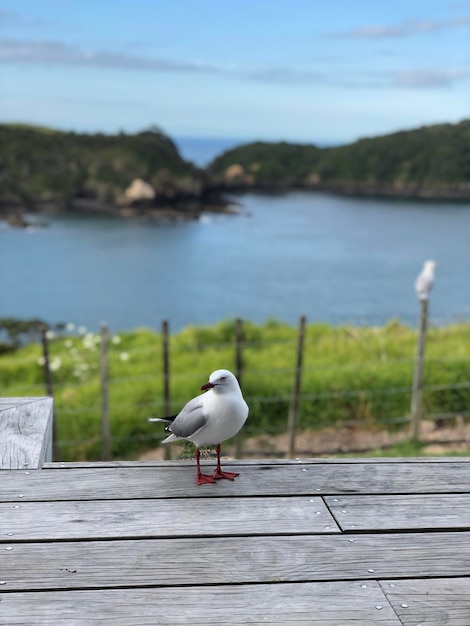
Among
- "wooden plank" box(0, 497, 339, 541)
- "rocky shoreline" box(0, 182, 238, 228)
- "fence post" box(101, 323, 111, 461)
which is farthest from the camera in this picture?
"rocky shoreline" box(0, 182, 238, 228)

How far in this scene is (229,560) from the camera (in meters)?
1.56

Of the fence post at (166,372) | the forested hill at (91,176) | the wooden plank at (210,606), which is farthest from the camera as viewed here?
the forested hill at (91,176)

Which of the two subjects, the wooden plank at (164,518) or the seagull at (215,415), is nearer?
the wooden plank at (164,518)

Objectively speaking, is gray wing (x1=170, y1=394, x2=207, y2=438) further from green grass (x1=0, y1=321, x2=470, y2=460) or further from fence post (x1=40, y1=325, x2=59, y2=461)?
green grass (x1=0, y1=321, x2=470, y2=460)

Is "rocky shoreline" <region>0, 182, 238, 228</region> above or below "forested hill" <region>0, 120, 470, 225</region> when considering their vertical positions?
below

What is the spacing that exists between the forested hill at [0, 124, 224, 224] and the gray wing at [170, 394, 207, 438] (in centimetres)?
4880

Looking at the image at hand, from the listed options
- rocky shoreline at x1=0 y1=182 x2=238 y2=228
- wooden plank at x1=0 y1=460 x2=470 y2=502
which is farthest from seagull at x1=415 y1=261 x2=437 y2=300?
rocky shoreline at x1=0 y1=182 x2=238 y2=228

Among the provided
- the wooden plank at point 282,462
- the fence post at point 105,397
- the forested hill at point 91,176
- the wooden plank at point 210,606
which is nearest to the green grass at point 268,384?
the fence post at point 105,397

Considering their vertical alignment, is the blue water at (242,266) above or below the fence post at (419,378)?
below

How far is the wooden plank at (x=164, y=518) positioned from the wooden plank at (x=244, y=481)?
0.04 metres

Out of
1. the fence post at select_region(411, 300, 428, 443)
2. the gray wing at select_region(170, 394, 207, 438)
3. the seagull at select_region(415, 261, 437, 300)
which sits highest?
the gray wing at select_region(170, 394, 207, 438)

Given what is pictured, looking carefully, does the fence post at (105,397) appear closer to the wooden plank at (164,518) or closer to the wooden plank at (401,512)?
the wooden plank at (164,518)

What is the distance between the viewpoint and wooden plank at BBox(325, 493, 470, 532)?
1.73m

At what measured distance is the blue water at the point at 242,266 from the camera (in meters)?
30.7
